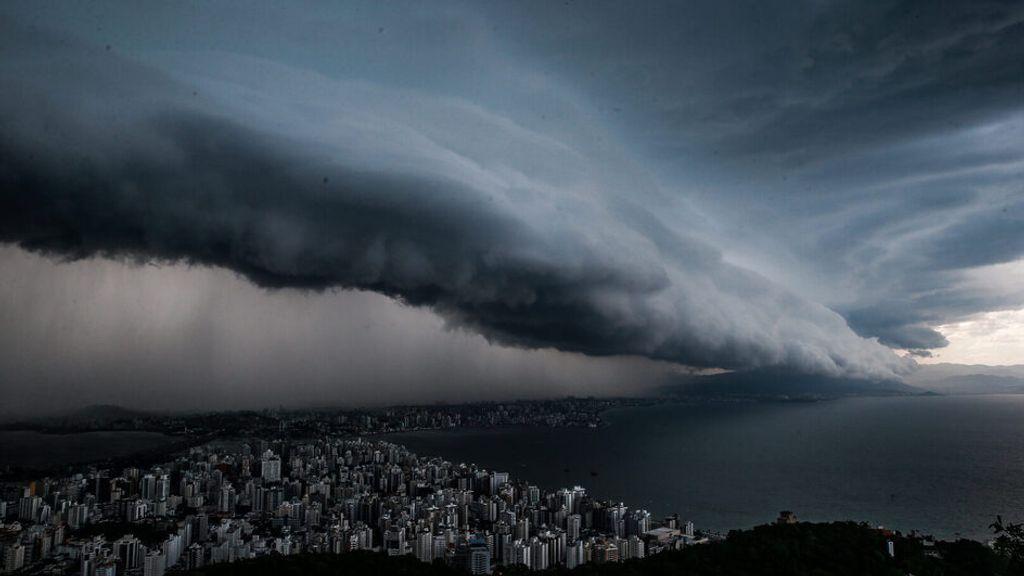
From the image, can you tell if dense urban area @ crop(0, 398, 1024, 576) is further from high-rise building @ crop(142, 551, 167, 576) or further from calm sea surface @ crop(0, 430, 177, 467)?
calm sea surface @ crop(0, 430, 177, 467)

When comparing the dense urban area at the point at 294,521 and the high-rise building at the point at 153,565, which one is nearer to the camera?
the high-rise building at the point at 153,565

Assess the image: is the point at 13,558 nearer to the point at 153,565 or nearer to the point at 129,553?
the point at 129,553

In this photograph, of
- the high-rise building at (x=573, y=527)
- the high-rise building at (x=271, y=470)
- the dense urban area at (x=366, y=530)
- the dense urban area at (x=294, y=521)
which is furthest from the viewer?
the high-rise building at (x=271, y=470)

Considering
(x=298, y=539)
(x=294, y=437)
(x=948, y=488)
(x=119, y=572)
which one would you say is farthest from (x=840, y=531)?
(x=294, y=437)

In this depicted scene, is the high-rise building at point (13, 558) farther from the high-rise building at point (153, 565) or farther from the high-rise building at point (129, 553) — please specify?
the high-rise building at point (153, 565)

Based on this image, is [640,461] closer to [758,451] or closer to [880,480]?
[758,451]

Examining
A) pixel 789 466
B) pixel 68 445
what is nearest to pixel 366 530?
pixel 789 466

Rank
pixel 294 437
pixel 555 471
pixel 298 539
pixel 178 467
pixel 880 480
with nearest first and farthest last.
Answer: pixel 298 539 → pixel 178 467 → pixel 880 480 → pixel 555 471 → pixel 294 437

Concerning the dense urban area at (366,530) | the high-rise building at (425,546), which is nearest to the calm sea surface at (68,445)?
the dense urban area at (366,530)
